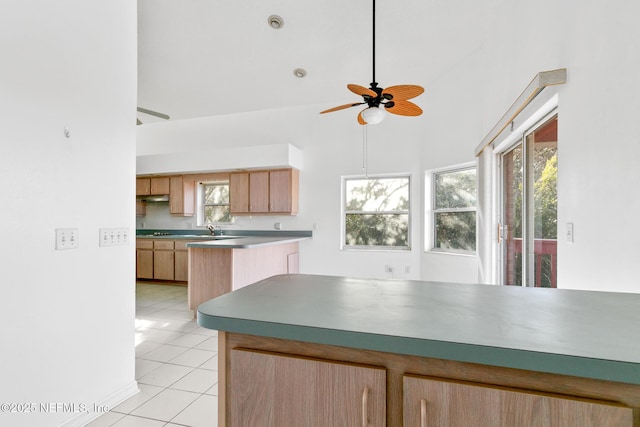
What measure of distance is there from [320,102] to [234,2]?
6.42 feet

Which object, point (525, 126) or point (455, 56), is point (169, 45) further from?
point (525, 126)

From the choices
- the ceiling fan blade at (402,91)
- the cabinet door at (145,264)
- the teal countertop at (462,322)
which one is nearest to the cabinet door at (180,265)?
the cabinet door at (145,264)

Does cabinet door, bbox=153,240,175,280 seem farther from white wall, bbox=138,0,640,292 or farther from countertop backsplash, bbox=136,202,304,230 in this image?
white wall, bbox=138,0,640,292

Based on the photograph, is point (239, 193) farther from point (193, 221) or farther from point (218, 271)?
point (218, 271)

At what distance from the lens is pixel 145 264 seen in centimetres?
559

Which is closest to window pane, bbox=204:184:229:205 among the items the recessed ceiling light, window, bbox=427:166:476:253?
the recessed ceiling light

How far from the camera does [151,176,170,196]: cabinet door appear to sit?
5.68 metres

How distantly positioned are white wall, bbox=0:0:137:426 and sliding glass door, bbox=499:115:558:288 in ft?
9.50

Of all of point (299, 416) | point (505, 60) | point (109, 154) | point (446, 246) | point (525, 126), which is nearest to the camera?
point (299, 416)

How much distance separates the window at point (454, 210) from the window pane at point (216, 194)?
3727 mm

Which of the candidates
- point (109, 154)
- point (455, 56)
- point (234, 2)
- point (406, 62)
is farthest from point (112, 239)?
point (455, 56)

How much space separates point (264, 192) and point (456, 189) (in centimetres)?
293

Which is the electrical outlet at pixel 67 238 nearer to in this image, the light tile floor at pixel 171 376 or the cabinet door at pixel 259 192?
the light tile floor at pixel 171 376

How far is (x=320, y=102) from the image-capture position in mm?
4711
